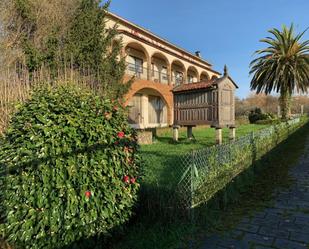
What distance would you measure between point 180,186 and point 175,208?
0.35 metres

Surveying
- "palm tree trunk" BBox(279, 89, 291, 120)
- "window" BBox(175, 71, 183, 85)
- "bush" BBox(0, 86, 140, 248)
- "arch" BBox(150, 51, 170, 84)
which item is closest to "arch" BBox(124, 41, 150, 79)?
"arch" BBox(150, 51, 170, 84)

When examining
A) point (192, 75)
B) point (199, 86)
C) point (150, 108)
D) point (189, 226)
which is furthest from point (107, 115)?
point (192, 75)

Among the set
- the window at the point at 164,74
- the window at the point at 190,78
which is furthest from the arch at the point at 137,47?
the window at the point at 190,78

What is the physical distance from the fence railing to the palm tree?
14671 millimetres

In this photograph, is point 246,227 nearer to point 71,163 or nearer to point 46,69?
point 71,163

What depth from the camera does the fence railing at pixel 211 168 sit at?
347cm

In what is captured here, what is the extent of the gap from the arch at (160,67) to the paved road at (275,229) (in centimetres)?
1778

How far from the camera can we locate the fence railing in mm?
3471

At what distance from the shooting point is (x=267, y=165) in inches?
280

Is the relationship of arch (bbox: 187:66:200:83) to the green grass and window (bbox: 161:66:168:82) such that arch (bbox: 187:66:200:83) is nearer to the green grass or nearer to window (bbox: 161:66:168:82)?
window (bbox: 161:66:168:82)

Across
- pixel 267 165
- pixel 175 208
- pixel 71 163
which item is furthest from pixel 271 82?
pixel 71 163

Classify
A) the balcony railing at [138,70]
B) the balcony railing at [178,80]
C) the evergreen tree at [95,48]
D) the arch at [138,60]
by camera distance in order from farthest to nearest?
the balcony railing at [178,80], the balcony railing at [138,70], the arch at [138,60], the evergreen tree at [95,48]

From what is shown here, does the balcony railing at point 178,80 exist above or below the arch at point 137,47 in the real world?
below

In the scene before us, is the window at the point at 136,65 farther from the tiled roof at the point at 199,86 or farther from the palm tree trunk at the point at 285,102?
the palm tree trunk at the point at 285,102
